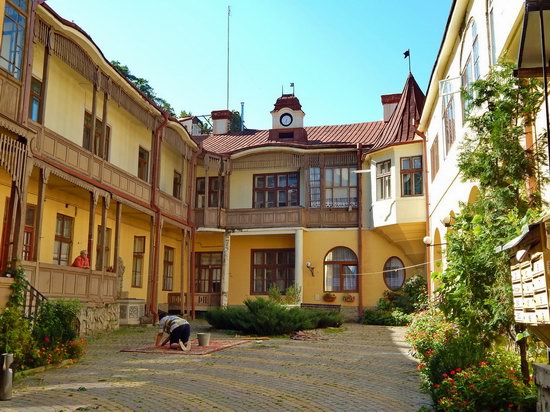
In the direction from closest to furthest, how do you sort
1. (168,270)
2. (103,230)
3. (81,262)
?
(81,262) < (103,230) < (168,270)

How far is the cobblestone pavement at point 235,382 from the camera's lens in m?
7.35

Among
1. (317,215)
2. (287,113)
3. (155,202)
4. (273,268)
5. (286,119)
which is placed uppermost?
(287,113)

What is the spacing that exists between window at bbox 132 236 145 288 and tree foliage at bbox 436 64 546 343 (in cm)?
1655

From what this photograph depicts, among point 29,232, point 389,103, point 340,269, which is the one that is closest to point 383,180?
point 340,269

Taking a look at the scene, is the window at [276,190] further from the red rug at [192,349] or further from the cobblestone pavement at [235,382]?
→ the cobblestone pavement at [235,382]

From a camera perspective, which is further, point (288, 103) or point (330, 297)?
point (288, 103)

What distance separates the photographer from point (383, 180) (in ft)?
77.3

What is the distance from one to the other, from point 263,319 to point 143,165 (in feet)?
29.1

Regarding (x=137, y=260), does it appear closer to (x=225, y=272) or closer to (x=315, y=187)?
(x=225, y=272)

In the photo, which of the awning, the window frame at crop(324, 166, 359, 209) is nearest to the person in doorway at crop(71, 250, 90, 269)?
the window frame at crop(324, 166, 359, 209)

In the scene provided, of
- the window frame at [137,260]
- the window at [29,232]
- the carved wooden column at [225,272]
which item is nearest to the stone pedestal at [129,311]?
the window at [29,232]

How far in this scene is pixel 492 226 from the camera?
805 cm

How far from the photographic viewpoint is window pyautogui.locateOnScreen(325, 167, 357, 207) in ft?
82.6

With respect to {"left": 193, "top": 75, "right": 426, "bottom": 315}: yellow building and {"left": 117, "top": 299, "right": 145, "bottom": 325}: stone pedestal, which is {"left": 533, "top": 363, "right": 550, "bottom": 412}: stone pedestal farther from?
{"left": 193, "top": 75, "right": 426, "bottom": 315}: yellow building
